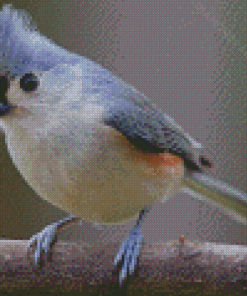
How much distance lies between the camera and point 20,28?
88 centimetres

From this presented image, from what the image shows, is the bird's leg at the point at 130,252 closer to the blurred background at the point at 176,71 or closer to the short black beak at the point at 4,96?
the blurred background at the point at 176,71

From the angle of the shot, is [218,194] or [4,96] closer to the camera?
[4,96]

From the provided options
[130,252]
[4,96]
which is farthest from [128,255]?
[4,96]

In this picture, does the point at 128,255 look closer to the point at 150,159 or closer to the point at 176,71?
the point at 150,159

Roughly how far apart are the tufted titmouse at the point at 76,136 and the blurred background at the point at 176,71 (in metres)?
0.28

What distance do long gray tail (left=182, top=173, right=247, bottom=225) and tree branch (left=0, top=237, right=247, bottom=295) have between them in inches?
5.4

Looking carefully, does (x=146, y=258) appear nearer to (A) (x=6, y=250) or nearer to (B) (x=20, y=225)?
(A) (x=6, y=250)

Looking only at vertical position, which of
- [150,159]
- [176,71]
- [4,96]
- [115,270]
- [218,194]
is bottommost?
[115,270]

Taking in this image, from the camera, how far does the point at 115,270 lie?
88 centimetres

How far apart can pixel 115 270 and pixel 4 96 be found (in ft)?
1.43

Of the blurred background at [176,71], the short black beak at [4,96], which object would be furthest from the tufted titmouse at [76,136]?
the blurred background at [176,71]

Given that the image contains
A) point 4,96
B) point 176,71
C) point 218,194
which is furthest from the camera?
point 176,71

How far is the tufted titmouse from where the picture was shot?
87cm

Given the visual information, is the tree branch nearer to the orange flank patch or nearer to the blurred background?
the orange flank patch
